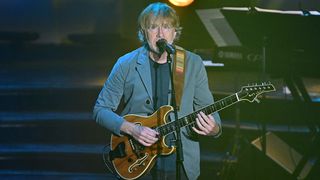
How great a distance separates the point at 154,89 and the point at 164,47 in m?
0.35

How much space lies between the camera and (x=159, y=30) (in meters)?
3.04

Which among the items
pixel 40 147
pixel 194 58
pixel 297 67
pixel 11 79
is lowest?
pixel 40 147

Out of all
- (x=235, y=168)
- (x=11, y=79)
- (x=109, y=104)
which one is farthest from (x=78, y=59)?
(x=109, y=104)

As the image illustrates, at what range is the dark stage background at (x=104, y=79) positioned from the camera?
14.2 ft

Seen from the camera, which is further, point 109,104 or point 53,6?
point 53,6

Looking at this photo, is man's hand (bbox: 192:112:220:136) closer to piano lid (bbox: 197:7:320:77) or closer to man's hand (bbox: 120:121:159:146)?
man's hand (bbox: 120:121:159:146)

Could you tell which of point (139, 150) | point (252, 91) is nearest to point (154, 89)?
point (139, 150)

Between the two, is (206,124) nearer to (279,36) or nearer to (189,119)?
(189,119)

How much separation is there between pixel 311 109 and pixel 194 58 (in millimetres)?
1831

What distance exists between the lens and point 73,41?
8.14 metres

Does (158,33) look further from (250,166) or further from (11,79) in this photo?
(11,79)

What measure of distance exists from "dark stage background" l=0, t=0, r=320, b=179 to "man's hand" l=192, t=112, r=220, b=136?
124 cm

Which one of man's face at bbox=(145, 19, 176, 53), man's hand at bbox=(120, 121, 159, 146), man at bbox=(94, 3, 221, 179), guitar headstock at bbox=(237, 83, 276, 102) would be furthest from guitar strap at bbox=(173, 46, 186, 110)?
guitar headstock at bbox=(237, 83, 276, 102)

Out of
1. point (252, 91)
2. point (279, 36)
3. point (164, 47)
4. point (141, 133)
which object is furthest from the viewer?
point (279, 36)
